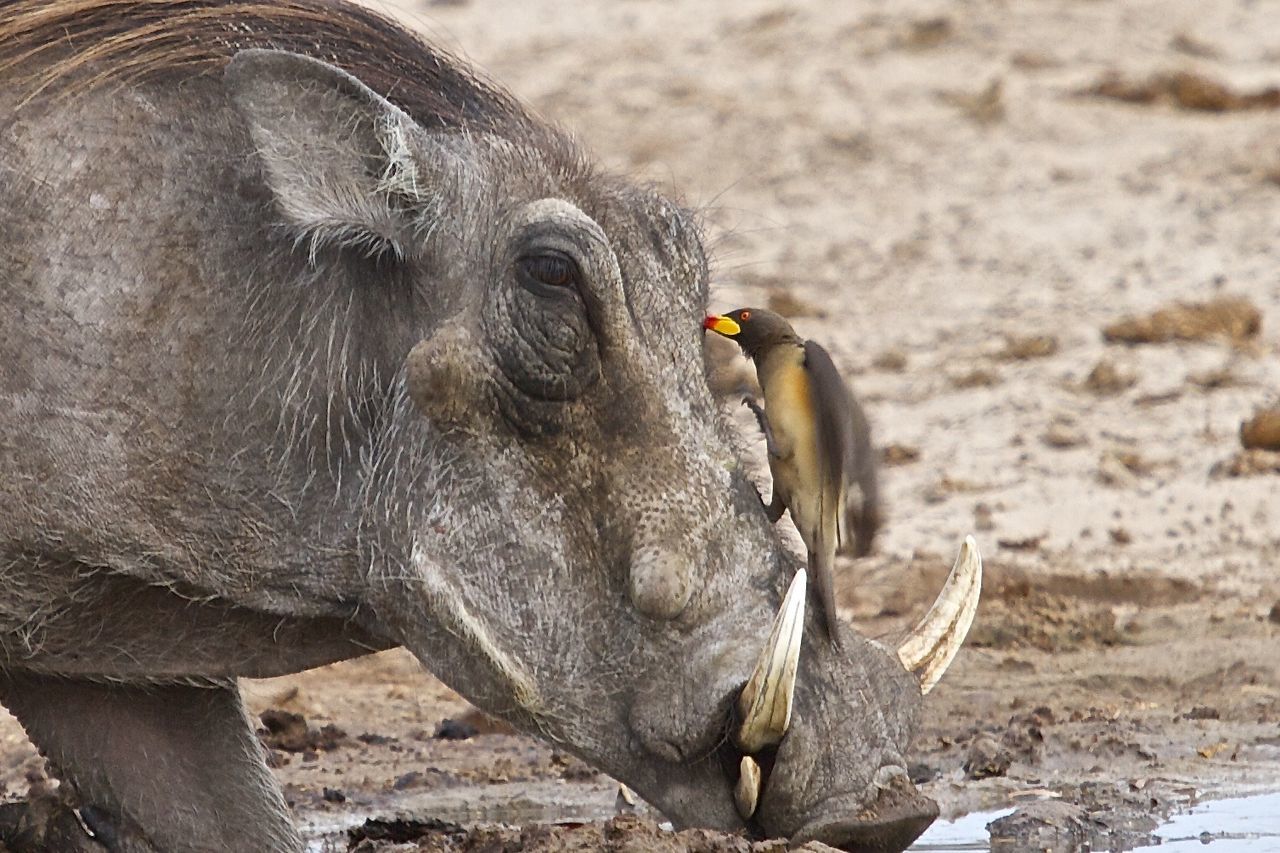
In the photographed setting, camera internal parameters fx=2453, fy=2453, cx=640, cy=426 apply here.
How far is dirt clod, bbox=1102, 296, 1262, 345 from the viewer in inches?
312

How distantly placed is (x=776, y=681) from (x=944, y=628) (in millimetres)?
460

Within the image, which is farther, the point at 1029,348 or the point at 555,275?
the point at 1029,348

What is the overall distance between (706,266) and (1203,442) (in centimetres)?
388

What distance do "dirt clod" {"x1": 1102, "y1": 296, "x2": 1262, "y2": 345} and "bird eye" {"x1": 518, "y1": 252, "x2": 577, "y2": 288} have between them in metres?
4.94

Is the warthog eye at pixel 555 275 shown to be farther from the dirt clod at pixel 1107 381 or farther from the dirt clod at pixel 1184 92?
the dirt clod at pixel 1184 92

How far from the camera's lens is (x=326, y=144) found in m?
3.42

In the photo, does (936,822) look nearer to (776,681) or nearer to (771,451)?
(771,451)

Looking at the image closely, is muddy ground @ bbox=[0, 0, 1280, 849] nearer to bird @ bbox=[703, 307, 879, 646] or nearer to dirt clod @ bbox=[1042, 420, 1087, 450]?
dirt clod @ bbox=[1042, 420, 1087, 450]

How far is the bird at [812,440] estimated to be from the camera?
3.75 m

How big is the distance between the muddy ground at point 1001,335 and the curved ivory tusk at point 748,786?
0.25 feet

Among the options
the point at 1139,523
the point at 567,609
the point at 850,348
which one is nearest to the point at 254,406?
the point at 567,609

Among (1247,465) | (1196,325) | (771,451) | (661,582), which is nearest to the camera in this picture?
(661,582)

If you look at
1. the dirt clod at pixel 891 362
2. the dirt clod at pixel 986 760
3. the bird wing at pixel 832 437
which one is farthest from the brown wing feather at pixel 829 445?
the dirt clod at pixel 891 362

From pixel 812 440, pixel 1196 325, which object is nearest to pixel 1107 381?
pixel 1196 325
